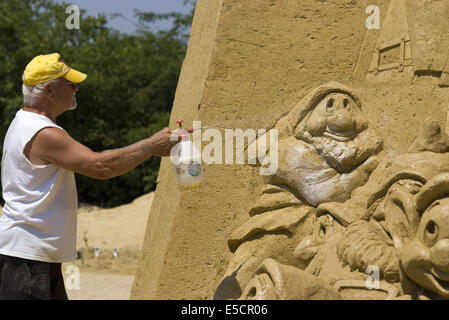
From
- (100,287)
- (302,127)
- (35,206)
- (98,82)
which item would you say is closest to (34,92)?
(35,206)

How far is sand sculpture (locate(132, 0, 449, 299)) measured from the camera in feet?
12.9

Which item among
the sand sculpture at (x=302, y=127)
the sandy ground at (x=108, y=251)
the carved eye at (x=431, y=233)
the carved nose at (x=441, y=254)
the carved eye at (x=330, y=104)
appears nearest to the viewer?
the carved nose at (x=441, y=254)

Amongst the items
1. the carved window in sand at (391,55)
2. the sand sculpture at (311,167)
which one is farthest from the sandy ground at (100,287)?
the carved window in sand at (391,55)

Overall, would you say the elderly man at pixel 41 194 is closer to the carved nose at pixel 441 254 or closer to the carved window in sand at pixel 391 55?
the carved nose at pixel 441 254

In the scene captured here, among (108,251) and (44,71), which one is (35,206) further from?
(108,251)

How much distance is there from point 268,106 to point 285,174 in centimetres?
45

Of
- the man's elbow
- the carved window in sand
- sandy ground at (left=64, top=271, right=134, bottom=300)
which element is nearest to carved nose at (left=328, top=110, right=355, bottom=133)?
the carved window in sand

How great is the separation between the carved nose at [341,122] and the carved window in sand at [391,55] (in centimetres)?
47

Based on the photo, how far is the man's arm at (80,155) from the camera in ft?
10.3

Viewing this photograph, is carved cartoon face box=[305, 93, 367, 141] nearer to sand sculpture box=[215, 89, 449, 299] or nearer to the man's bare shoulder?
sand sculpture box=[215, 89, 449, 299]

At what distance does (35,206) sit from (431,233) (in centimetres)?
181

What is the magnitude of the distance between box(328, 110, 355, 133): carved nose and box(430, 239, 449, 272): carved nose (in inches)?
45.1
